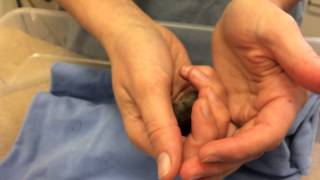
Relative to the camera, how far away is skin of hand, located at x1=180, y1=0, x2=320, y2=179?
324 mm

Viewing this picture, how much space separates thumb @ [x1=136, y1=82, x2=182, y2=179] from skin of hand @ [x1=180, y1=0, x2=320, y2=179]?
1 centimetres

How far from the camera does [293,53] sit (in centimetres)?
33

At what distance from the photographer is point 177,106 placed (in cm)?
40

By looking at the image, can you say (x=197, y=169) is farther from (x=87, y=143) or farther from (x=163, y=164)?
(x=87, y=143)

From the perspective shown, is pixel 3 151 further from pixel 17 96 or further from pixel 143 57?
pixel 143 57

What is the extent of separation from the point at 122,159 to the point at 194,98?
0.09 m

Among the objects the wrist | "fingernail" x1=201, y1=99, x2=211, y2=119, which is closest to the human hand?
"fingernail" x1=201, y1=99, x2=211, y2=119

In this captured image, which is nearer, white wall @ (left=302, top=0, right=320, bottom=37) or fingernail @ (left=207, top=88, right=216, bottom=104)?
fingernail @ (left=207, top=88, right=216, bottom=104)

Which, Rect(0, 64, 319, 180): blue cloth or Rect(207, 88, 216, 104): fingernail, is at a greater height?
Rect(207, 88, 216, 104): fingernail

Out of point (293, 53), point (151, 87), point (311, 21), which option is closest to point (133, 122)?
point (151, 87)

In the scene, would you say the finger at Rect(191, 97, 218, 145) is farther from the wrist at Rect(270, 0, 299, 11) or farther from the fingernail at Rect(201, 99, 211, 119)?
the wrist at Rect(270, 0, 299, 11)

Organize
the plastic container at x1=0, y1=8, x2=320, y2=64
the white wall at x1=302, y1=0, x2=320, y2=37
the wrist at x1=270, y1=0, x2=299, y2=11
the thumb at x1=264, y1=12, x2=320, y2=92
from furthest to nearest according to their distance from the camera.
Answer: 1. the white wall at x1=302, y1=0, x2=320, y2=37
2. the plastic container at x1=0, y1=8, x2=320, y2=64
3. the wrist at x1=270, y1=0, x2=299, y2=11
4. the thumb at x1=264, y1=12, x2=320, y2=92

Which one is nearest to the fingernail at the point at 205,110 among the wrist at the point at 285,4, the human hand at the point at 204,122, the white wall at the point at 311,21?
the human hand at the point at 204,122

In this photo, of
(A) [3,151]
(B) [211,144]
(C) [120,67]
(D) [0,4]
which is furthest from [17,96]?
(D) [0,4]
